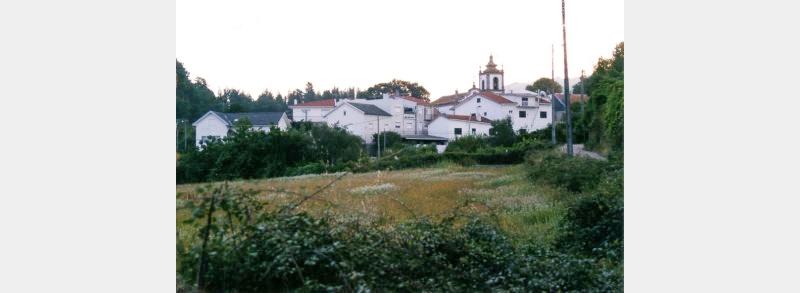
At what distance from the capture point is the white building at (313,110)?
257 inches

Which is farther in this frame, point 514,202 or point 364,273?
point 514,202

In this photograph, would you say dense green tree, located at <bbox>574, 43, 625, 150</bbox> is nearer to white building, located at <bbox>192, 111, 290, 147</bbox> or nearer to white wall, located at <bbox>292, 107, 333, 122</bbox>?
white wall, located at <bbox>292, 107, 333, 122</bbox>

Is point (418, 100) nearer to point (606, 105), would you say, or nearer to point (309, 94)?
point (309, 94)

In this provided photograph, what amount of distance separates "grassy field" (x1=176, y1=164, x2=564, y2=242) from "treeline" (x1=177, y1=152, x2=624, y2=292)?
72 millimetres

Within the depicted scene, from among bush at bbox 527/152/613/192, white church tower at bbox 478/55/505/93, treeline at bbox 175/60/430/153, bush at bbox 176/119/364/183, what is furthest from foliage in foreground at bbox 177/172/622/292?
white church tower at bbox 478/55/505/93

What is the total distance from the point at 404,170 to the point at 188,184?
1.57 m

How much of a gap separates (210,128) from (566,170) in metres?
2.70

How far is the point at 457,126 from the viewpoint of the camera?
6.43m

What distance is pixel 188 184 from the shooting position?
6.27 meters

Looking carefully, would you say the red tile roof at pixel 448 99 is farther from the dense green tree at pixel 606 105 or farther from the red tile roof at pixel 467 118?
the dense green tree at pixel 606 105

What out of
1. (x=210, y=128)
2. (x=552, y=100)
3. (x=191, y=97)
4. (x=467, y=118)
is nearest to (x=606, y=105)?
(x=552, y=100)

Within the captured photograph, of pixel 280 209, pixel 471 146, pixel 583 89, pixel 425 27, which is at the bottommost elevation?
pixel 280 209

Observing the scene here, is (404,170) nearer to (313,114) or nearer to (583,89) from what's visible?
(313,114)
